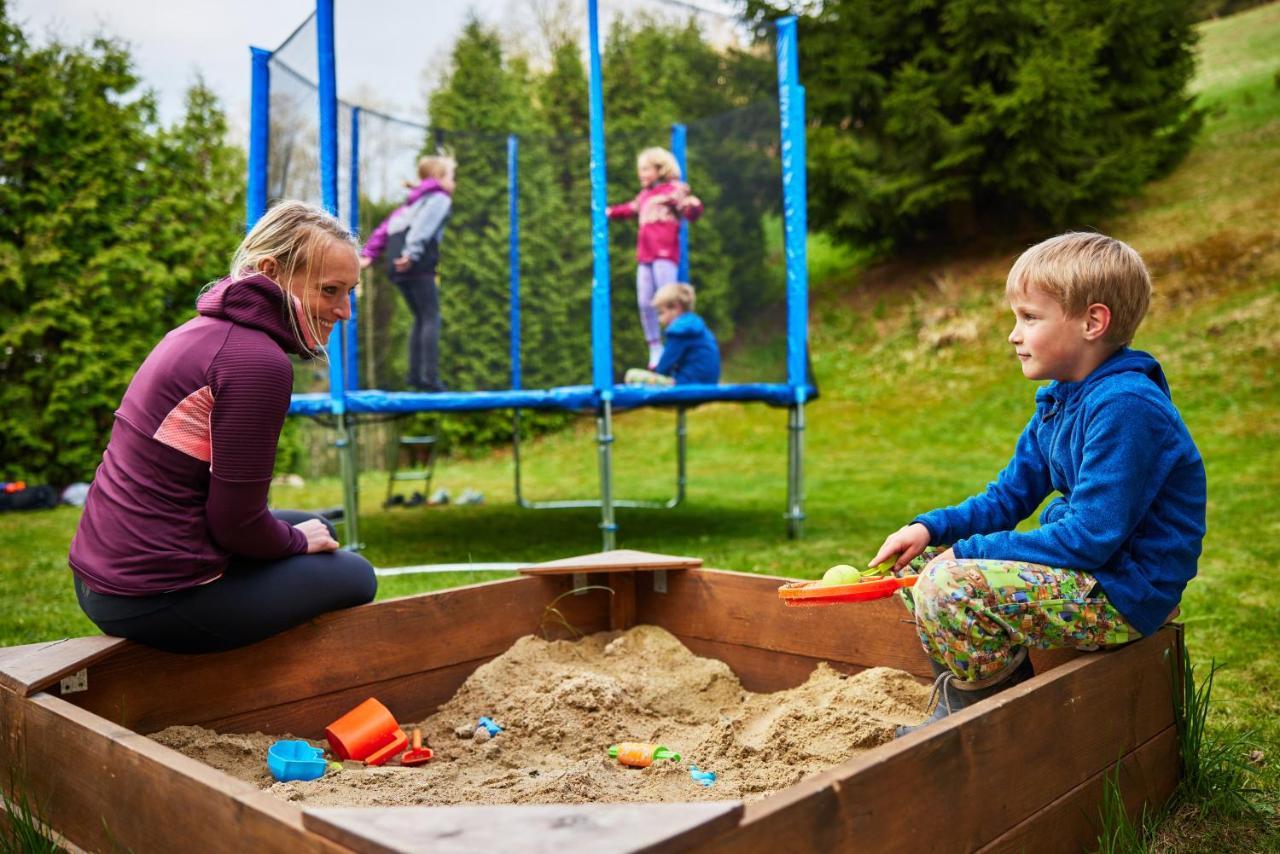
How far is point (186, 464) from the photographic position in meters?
1.98

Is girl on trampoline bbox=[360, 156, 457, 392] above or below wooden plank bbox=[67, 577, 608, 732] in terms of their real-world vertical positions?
above

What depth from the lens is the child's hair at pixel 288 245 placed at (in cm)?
215

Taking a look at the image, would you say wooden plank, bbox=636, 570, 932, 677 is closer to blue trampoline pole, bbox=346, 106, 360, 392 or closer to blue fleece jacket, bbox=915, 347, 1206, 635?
blue fleece jacket, bbox=915, 347, 1206, 635

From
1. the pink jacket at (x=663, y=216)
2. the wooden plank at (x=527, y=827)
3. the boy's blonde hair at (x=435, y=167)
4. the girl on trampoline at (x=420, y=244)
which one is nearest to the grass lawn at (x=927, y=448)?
the pink jacket at (x=663, y=216)

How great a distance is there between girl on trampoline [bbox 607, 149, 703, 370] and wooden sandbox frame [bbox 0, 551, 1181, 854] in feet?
13.1

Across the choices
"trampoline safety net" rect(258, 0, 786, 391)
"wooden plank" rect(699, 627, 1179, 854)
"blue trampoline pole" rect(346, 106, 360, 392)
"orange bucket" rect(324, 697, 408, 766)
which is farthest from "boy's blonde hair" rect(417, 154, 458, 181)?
"wooden plank" rect(699, 627, 1179, 854)

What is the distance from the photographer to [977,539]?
5.90ft

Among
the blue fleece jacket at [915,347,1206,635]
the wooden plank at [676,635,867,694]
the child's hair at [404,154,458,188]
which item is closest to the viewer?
the blue fleece jacket at [915,347,1206,635]

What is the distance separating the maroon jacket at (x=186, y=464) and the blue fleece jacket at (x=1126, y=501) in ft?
4.34

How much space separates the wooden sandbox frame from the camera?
1.07m

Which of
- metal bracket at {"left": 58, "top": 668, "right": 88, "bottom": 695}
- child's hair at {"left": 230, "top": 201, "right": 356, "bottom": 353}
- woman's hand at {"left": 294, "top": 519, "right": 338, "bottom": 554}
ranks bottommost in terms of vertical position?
metal bracket at {"left": 58, "top": 668, "right": 88, "bottom": 695}

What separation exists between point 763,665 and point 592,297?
3.40 metres

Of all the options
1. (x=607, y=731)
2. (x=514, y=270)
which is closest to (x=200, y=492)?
(x=607, y=731)

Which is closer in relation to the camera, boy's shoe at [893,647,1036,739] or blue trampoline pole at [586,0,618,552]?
boy's shoe at [893,647,1036,739]
